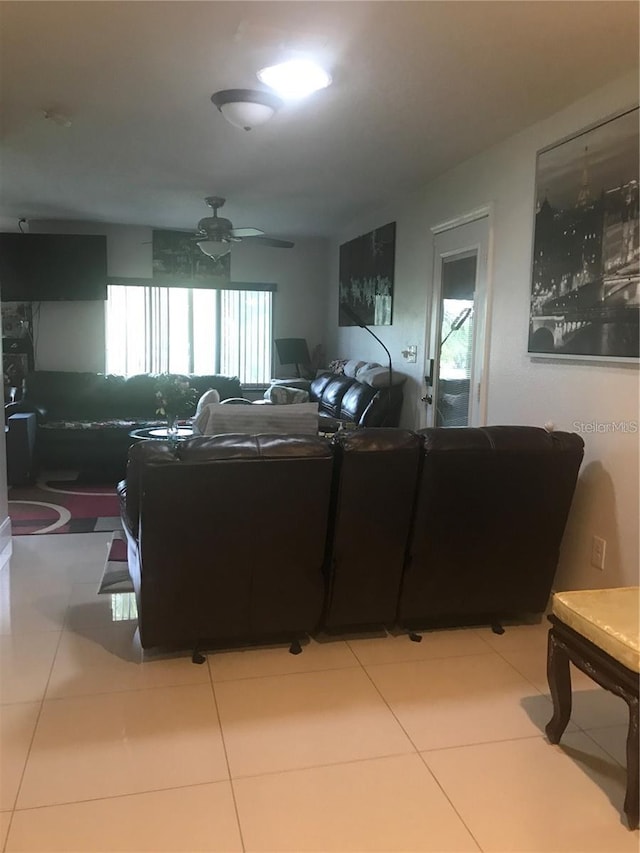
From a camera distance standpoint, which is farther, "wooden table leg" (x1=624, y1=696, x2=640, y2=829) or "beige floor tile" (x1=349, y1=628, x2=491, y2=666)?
"beige floor tile" (x1=349, y1=628, x2=491, y2=666)

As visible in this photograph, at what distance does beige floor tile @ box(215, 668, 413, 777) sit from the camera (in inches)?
81.8

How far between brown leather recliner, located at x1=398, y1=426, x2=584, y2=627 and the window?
529 centimetres

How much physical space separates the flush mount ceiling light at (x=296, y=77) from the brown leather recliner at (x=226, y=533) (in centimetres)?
158

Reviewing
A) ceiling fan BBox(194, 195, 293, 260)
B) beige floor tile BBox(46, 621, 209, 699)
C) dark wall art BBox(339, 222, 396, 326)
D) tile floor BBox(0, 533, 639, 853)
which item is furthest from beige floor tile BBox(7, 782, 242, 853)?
dark wall art BBox(339, 222, 396, 326)

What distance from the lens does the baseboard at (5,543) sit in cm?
370

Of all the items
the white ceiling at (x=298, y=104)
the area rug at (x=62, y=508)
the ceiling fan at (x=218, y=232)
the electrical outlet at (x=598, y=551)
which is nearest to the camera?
the white ceiling at (x=298, y=104)

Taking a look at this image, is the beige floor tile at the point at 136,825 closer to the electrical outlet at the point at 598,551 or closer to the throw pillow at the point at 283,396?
the electrical outlet at the point at 598,551

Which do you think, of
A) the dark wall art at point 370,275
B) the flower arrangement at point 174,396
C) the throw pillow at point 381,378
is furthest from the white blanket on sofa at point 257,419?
the dark wall art at point 370,275

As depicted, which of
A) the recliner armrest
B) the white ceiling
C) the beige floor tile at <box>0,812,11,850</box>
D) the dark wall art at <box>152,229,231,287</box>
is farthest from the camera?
the dark wall art at <box>152,229,231,287</box>

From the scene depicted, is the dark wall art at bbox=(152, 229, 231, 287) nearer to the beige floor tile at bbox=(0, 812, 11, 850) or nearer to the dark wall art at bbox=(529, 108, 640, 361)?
the dark wall art at bbox=(529, 108, 640, 361)

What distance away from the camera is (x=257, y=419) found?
131 inches

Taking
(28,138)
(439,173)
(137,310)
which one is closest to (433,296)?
(439,173)

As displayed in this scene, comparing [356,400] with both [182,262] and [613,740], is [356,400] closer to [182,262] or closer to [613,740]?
[182,262]

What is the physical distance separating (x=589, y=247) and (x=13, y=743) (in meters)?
3.03
